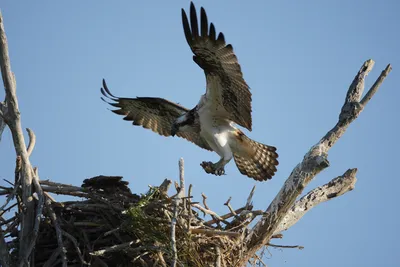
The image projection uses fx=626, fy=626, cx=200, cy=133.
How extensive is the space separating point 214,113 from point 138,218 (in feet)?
8.11

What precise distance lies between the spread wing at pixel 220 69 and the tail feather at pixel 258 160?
0.49m

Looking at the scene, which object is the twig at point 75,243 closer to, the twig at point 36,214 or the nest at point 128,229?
the nest at point 128,229

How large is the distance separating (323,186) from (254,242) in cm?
88

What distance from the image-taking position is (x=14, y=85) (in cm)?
527

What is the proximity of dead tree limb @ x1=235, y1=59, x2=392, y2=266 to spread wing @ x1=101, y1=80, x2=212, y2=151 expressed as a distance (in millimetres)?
2729

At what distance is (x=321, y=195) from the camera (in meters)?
6.00

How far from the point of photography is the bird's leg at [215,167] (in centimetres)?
768

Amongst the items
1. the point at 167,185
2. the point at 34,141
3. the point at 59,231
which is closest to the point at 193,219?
the point at 167,185

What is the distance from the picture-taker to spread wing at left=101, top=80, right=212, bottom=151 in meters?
8.36

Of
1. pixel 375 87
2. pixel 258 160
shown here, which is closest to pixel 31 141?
pixel 258 160

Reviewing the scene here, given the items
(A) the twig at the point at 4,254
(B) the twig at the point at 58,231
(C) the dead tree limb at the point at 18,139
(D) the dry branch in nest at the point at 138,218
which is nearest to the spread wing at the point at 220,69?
(D) the dry branch in nest at the point at 138,218

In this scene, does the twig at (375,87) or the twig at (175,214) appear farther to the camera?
the twig at (375,87)

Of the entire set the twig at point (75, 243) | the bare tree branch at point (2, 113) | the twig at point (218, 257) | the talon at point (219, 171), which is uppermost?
the talon at point (219, 171)

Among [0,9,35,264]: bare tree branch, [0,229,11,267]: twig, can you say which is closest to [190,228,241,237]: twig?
[0,9,35,264]: bare tree branch
